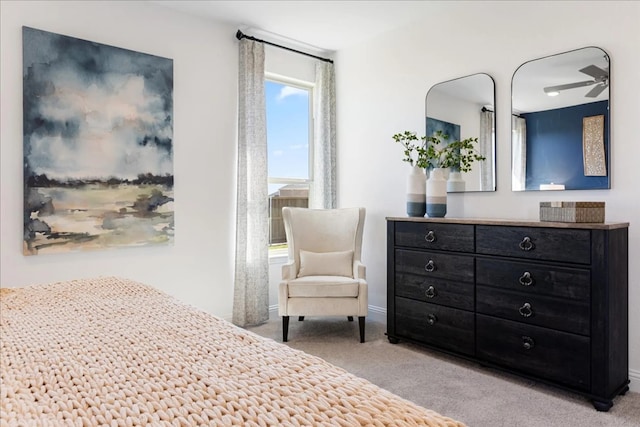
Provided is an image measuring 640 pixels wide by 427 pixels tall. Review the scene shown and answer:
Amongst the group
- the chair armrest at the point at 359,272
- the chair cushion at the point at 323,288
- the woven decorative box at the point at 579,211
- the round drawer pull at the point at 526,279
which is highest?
the woven decorative box at the point at 579,211

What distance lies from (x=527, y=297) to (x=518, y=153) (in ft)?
3.56

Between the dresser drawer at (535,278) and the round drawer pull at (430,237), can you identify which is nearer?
the dresser drawer at (535,278)

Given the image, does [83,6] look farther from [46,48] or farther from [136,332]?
[136,332]

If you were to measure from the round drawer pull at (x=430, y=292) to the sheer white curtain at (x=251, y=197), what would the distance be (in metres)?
1.54

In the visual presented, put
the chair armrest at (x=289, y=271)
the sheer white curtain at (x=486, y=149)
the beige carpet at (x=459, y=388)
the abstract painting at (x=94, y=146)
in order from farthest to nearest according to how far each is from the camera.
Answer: the chair armrest at (x=289, y=271)
the sheer white curtain at (x=486, y=149)
the abstract painting at (x=94, y=146)
the beige carpet at (x=459, y=388)

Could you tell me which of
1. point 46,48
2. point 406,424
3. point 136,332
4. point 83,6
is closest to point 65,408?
point 136,332

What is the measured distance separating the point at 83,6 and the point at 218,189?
5.40 ft

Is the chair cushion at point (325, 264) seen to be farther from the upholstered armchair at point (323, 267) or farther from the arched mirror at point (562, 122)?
the arched mirror at point (562, 122)

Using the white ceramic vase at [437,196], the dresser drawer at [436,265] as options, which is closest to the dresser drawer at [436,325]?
the dresser drawer at [436,265]

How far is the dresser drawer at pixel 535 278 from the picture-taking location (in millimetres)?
2385

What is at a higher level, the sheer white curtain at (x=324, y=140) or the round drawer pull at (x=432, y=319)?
the sheer white curtain at (x=324, y=140)

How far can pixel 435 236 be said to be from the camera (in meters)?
3.10

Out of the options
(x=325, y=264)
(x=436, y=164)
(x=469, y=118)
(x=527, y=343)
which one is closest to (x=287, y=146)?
(x=325, y=264)

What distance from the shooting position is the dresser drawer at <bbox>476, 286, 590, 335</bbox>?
239 cm
